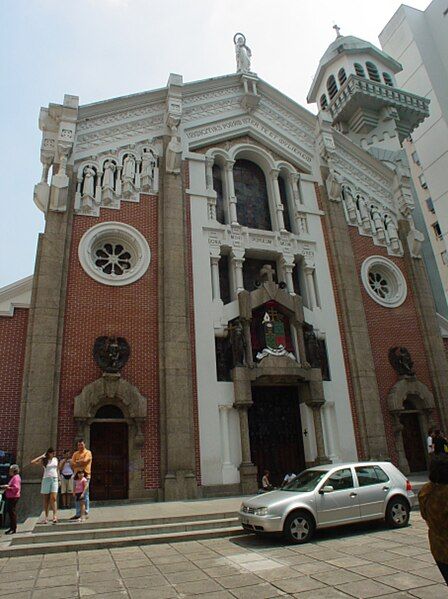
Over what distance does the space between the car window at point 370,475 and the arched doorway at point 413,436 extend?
346 inches

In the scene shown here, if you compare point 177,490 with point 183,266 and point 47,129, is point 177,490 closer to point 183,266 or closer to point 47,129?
point 183,266

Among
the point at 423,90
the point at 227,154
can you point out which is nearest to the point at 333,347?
the point at 227,154

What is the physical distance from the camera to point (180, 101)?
61.9ft

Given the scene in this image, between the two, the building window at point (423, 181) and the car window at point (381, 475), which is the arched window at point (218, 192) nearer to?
the car window at point (381, 475)

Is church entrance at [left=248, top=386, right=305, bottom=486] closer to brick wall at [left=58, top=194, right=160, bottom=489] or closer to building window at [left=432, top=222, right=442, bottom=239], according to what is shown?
brick wall at [left=58, top=194, right=160, bottom=489]

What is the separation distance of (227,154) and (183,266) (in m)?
6.34

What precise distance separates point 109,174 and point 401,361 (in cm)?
1396

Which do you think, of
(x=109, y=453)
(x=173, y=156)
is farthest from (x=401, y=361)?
(x=173, y=156)

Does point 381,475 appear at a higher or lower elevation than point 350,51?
lower

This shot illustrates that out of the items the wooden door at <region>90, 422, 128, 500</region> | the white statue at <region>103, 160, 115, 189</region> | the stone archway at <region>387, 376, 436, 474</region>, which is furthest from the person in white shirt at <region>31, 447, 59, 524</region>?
the stone archway at <region>387, 376, 436, 474</region>

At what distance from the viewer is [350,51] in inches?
1248

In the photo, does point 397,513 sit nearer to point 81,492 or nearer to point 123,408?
point 81,492

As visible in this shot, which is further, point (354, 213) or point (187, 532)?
point (354, 213)

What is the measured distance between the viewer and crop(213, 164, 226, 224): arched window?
61.7 ft
